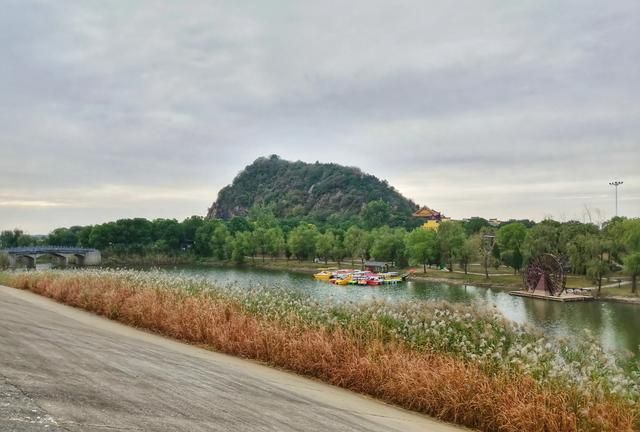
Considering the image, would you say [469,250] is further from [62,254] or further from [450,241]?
[62,254]

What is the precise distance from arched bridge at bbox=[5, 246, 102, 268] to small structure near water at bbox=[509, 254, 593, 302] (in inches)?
2630

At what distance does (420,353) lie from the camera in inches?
289

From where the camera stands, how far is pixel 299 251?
81.1 meters

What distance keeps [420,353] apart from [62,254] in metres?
87.6

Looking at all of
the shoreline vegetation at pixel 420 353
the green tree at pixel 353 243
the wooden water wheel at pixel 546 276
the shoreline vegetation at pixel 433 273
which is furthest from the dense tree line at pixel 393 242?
the shoreline vegetation at pixel 420 353

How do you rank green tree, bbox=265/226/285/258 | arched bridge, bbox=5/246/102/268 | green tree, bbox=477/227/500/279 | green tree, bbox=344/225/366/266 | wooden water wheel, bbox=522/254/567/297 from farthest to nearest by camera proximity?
green tree, bbox=265/226/285/258
arched bridge, bbox=5/246/102/268
green tree, bbox=344/225/366/266
green tree, bbox=477/227/500/279
wooden water wheel, bbox=522/254/567/297

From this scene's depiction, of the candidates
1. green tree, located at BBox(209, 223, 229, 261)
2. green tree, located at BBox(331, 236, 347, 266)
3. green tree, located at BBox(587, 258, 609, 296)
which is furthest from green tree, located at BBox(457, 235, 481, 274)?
green tree, located at BBox(209, 223, 229, 261)

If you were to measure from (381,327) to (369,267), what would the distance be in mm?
65600

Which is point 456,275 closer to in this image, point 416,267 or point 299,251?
point 416,267

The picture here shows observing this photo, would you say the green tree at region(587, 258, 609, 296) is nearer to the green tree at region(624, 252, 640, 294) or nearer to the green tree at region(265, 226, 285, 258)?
the green tree at region(624, 252, 640, 294)

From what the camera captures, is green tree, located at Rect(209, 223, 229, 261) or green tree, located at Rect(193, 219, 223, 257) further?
green tree, located at Rect(193, 219, 223, 257)

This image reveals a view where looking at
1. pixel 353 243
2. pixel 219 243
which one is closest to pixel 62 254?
pixel 219 243

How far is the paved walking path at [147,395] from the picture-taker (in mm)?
3387

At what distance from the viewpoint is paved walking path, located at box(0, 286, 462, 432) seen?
3.39 metres
